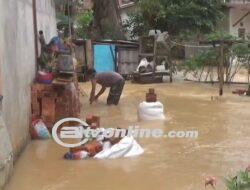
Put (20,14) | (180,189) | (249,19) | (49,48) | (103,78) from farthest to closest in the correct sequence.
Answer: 1. (249,19)
2. (103,78)
3. (49,48)
4. (20,14)
5. (180,189)

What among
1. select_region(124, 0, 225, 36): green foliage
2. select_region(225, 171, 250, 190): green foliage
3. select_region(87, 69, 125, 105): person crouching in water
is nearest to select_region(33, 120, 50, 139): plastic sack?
select_region(87, 69, 125, 105): person crouching in water

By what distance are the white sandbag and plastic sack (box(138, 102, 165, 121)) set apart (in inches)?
97.8

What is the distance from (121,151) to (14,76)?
1.74m

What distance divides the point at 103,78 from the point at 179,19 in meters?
14.6

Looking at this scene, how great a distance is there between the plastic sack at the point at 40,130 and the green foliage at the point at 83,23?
1408 cm

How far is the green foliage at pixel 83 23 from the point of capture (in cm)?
2283

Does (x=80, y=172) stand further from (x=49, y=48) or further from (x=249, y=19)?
(x=249, y=19)

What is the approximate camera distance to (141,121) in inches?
378

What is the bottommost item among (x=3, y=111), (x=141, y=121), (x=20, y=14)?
(x=141, y=121)

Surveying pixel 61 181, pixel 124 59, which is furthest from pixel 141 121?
pixel 124 59

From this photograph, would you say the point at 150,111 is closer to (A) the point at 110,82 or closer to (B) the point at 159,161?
(A) the point at 110,82

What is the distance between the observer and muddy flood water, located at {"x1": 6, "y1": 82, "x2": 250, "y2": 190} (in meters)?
5.80

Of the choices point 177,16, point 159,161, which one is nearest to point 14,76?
point 159,161

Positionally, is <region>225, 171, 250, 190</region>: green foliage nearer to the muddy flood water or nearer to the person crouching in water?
the muddy flood water
